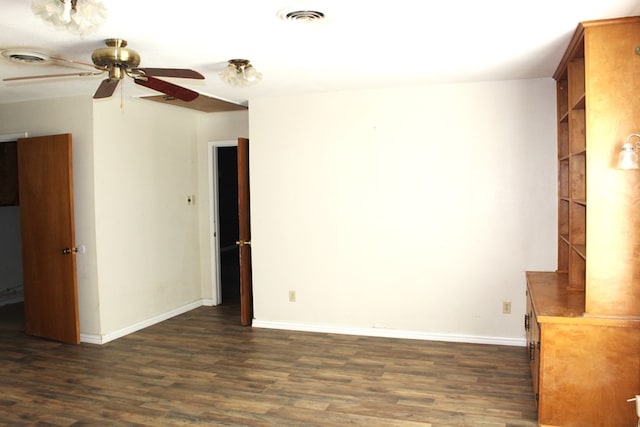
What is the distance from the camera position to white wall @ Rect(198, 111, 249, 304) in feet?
20.1

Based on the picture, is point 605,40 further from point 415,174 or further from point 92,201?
point 92,201

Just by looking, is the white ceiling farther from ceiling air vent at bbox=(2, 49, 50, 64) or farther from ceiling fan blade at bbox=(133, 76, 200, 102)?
ceiling fan blade at bbox=(133, 76, 200, 102)

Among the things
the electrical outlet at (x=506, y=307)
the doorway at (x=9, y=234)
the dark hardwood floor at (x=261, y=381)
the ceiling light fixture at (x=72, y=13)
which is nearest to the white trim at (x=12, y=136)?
the doorway at (x=9, y=234)

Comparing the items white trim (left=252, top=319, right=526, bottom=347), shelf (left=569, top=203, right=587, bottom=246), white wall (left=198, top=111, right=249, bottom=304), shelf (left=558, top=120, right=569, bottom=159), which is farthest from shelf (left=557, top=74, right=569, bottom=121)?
white wall (left=198, top=111, right=249, bottom=304)

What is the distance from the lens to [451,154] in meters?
4.66

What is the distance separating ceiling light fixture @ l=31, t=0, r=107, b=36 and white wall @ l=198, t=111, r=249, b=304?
12.7ft

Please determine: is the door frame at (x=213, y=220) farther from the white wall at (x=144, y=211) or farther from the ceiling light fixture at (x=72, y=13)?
the ceiling light fixture at (x=72, y=13)

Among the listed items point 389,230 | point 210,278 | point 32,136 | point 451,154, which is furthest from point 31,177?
point 451,154

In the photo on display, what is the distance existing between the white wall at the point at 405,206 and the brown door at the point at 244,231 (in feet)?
0.41

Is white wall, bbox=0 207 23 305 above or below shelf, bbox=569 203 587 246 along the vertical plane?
below

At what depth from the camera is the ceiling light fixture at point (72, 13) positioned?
84.6 inches

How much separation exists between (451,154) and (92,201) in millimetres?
3264

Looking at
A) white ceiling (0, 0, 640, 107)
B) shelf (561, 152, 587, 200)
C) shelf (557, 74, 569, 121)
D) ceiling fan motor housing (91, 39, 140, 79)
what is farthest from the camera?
shelf (557, 74, 569, 121)

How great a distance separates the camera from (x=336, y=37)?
3123 mm
